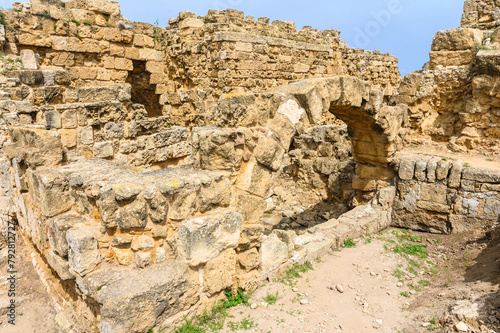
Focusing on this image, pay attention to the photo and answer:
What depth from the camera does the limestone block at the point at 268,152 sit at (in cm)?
349

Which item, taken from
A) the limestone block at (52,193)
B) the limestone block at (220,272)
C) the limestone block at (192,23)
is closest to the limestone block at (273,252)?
the limestone block at (220,272)

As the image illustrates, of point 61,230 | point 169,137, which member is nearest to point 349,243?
point 169,137

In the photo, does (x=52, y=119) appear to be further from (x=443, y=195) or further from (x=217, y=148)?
(x=443, y=195)

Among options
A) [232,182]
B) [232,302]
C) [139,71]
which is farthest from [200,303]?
[139,71]

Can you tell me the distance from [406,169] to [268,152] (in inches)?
145

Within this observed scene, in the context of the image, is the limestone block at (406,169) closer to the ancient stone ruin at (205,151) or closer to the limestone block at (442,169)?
the ancient stone ruin at (205,151)

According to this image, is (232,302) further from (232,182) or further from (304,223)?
(304,223)

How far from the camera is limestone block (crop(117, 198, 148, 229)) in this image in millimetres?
2678

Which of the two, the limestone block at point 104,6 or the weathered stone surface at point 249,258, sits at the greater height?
the limestone block at point 104,6

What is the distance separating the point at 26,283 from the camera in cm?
377

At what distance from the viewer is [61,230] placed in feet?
9.25

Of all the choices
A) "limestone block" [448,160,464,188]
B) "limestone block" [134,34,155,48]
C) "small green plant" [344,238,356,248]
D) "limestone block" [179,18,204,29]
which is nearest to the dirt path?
"small green plant" [344,238,356,248]

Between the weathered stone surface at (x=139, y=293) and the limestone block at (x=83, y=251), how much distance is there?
3.3 inches

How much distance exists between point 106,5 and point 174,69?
248 centimetres
